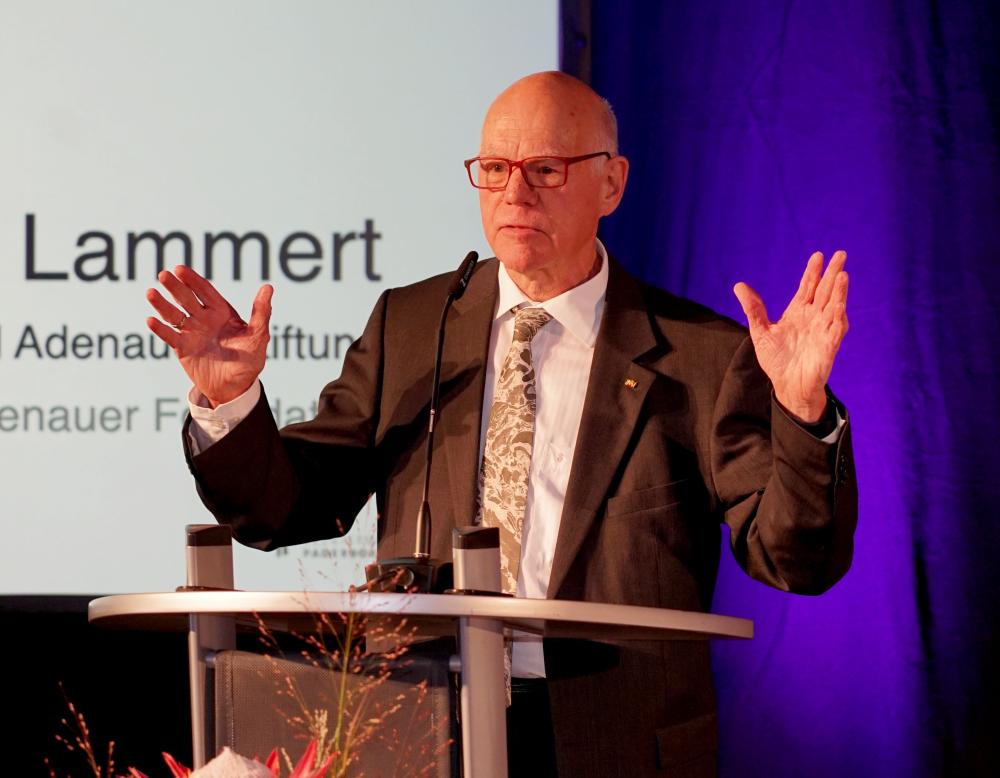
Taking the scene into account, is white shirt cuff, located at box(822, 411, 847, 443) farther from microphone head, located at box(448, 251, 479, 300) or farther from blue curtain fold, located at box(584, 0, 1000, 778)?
blue curtain fold, located at box(584, 0, 1000, 778)

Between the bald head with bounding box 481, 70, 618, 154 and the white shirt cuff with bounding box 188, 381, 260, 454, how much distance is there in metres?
0.65

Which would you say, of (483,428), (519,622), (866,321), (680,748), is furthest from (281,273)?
(519,622)

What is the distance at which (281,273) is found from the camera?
323 centimetres

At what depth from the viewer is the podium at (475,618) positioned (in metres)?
1.34

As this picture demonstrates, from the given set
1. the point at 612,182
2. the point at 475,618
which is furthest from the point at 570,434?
the point at 475,618

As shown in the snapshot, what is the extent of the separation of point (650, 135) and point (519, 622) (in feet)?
7.33

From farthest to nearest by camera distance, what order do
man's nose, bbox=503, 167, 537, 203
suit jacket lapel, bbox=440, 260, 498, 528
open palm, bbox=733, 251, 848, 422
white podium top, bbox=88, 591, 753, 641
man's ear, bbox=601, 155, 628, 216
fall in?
man's ear, bbox=601, 155, 628, 216 < man's nose, bbox=503, 167, 537, 203 < suit jacket lapel, bbox=440, 260, 498, 528 < open palm, bbox=733, 251, 848, 422 < white podium top, bbox=88, 591, 753, 641

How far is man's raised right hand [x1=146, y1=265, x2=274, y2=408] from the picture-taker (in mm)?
1977

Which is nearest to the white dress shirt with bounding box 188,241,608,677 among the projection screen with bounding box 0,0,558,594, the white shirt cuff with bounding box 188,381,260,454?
the white shirt cuff with bounding box 188,381,260,454

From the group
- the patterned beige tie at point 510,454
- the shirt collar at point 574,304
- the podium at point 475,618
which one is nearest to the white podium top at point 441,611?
the podium at point 475,618

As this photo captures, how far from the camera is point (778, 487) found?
6.41 ft

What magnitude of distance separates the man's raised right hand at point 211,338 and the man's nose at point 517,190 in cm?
50

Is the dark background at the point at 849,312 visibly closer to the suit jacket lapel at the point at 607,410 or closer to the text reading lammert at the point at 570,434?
the text reading lammert at the point at 570,434

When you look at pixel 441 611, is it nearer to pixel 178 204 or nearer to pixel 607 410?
pixel 607 410
